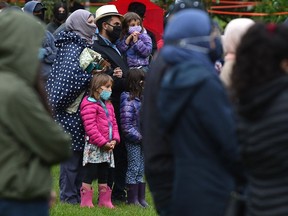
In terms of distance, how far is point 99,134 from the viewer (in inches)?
419

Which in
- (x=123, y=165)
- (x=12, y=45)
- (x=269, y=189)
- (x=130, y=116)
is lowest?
(x=123, y=165)

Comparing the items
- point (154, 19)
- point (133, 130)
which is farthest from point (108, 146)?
point (154, 19)

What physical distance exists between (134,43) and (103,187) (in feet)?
5.92

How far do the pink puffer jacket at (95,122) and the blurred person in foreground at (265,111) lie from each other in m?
5.22

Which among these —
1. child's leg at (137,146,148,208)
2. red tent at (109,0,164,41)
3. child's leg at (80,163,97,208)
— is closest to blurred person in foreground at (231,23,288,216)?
child's leg at (80,163,97,208)

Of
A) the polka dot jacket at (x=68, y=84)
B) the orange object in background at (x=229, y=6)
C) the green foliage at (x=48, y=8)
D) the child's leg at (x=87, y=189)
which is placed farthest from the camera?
the orange object in background at (x=229, y=6)

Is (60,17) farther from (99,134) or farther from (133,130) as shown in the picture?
(99,134)

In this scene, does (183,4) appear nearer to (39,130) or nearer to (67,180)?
(39,130)

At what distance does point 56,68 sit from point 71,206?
1.54 meters

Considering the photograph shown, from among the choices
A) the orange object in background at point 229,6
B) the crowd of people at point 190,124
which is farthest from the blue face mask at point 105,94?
the orange object in background at point 229,6

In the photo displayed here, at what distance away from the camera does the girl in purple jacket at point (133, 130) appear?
36.1ft

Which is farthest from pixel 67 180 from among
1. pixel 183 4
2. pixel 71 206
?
pixel 183 4

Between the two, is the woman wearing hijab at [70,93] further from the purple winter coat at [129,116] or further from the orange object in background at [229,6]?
the orange object in background at [229,6]

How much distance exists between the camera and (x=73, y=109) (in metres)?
10.8
